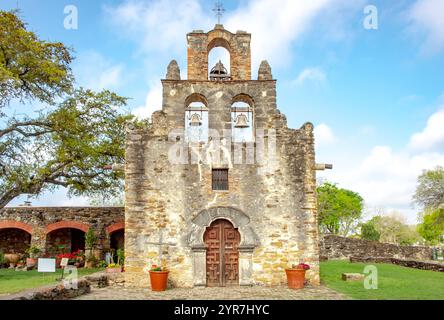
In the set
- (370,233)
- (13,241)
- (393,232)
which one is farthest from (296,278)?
(393,232)

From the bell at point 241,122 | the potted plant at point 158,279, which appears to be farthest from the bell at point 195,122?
the potted plant at point 158,279

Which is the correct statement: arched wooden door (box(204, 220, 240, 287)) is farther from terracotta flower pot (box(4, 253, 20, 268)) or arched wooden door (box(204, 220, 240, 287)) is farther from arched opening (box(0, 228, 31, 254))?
arched opening (box(0, 228, 31, 254))

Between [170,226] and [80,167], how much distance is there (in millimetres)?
5537

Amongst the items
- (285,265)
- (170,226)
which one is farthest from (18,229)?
(285,265)

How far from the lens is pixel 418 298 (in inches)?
387

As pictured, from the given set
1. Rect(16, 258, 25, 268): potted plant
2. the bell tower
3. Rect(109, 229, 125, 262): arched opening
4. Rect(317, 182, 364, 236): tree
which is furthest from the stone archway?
Rect(317, 182, 364, 236): tree

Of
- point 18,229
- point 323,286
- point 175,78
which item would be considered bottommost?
point 323,286

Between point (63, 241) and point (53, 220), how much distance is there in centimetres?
196

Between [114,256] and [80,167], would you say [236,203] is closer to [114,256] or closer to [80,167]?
[80,167]

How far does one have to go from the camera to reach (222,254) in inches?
484

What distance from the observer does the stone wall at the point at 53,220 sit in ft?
62.1

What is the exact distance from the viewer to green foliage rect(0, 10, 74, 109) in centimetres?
1364

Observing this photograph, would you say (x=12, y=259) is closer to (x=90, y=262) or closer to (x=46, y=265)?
(x=90, y=262)

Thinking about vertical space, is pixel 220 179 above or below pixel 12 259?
above
